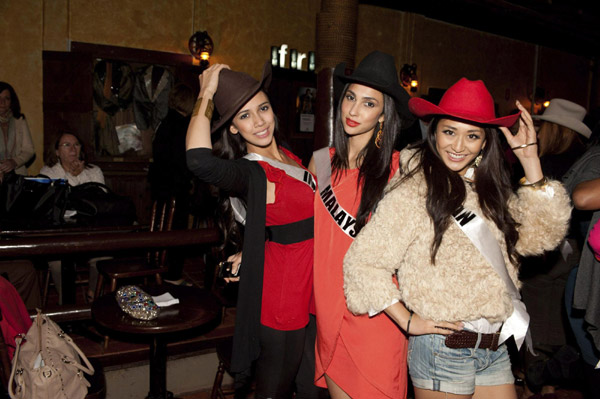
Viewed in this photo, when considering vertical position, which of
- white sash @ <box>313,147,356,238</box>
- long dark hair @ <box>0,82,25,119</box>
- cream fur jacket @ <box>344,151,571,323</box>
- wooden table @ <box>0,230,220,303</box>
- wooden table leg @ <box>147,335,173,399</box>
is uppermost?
long dark hair @ <box>0,82,25,119</box>

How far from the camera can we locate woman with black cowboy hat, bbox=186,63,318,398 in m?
1.87

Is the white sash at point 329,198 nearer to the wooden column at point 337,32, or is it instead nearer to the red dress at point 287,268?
the red dress at point 287,268

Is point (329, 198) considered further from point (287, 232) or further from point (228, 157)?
point (228, 157)

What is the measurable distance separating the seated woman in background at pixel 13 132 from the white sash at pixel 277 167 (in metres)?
3.70

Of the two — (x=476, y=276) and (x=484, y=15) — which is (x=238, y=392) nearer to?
(x=476, y=276)

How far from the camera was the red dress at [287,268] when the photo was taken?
77.1 inches

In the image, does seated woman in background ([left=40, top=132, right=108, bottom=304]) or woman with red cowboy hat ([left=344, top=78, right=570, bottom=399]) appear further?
seated woman in background ([left=40, top=132, right=108, bottom=304])

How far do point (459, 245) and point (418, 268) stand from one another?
0.51 feet

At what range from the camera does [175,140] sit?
4418 mm

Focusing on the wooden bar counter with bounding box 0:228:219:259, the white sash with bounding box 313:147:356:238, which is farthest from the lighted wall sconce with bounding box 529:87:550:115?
the white sash with bounding box 313:147:356:238

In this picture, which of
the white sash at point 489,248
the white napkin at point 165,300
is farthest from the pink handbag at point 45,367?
the white sash at point 489,248

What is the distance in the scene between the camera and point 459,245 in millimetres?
1571

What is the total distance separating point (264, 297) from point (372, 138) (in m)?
0.81

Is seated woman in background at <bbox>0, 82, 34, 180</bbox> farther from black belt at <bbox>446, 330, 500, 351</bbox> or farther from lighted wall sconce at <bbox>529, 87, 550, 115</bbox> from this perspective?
lighted wall sconce at <bbox>529, 87, 550, 115</bbox>
